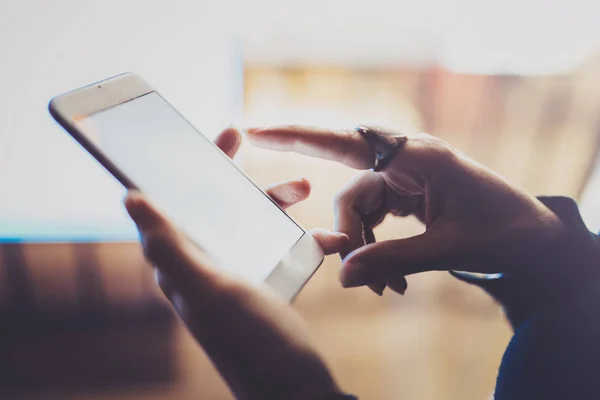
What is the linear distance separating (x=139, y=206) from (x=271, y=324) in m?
0.16

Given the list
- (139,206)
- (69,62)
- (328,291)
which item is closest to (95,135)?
(139,206)

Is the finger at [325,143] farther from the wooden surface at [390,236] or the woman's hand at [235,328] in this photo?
the wooden surface at [390,236]

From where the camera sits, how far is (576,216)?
0.58 m


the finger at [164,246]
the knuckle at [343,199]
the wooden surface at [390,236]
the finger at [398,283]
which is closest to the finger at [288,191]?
the knuckle at [343,199]

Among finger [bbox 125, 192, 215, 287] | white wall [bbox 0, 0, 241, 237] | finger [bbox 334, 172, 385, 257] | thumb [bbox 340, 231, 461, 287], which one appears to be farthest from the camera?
white wall [bbox 0, 0, 241, 237]

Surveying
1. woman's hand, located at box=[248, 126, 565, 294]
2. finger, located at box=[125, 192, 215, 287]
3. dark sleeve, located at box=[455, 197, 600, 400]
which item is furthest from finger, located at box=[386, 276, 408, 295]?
finger, located at box=[125, 192, 215, 287]

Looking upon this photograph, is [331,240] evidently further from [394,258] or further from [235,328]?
[235,328]

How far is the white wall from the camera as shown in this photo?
93cm

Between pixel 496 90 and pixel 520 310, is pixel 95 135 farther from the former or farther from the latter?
pixel 496 90

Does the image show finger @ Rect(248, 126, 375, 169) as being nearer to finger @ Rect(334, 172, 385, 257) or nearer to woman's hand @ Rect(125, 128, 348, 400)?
finger @ Rect(334, 172, 385, 257)

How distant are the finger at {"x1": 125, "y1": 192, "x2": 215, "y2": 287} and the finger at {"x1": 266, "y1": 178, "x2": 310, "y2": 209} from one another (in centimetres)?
31

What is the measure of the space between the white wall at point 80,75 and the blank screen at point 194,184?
0.41 meters

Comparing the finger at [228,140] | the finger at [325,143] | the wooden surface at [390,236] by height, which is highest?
the finger at [325,143]

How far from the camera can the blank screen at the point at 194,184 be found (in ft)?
1.70
